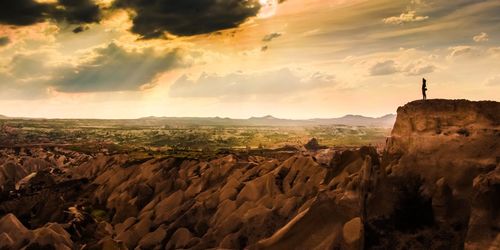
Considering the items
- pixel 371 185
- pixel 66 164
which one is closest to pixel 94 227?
pixel 371 185

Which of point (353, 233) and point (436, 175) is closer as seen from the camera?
point (353, 233)

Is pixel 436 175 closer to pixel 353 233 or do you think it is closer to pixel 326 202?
pixel 326 202

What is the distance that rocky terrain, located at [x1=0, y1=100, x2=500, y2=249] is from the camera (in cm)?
2716

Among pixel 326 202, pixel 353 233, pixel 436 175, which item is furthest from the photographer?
pixel 436 175

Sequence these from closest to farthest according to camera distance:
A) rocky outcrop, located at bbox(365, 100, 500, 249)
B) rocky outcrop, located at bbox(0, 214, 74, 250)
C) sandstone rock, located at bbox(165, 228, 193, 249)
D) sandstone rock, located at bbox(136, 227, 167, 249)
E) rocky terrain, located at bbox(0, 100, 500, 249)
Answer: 1. rocky terrain, located at bbox(0, 100, 500, 249)
2. rocky outcrop, located at bbox(365, 100, 500, 249)
3. rocky outcrop, located at bbox(0, 214, 74, 250)
4. sandstone rock, located at bbox(165, 228, 193, 249)
5. sandstone rock, located at bbox(136, 227, 167, 249)

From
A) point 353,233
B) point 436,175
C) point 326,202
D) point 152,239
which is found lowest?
point 152,239

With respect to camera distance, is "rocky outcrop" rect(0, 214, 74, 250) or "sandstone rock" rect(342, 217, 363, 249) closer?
"sandstone rock" rect(342, 217, 363, 249)

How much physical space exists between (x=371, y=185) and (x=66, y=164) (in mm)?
124172

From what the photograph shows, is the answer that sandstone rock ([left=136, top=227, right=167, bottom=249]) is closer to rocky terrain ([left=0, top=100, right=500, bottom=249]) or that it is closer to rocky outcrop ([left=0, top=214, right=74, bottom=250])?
rocky terrain ([left=0, top=100, right=500, bottom=249])

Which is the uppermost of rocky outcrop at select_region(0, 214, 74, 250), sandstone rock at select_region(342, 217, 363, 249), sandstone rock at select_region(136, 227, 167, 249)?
sandstone rock at select_region(342, 217, 363, 249)

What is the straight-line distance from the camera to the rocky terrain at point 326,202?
27.2 m

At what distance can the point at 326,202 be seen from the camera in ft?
91.9

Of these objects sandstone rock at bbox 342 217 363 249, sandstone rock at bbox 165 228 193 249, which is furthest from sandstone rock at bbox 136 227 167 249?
sandstone rock at bbox 342 217 363 249

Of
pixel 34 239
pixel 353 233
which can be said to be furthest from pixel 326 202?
pixel 34 239
